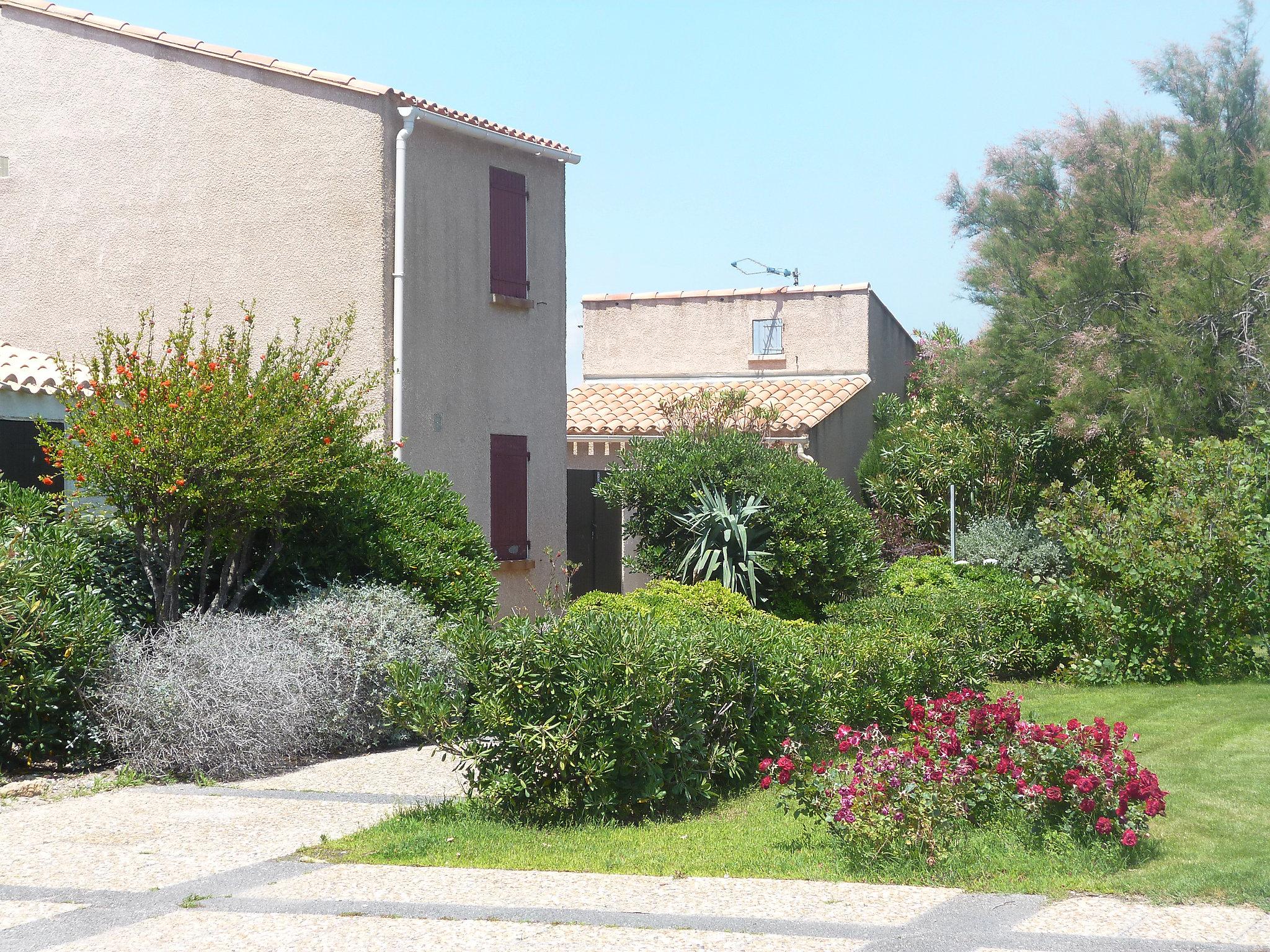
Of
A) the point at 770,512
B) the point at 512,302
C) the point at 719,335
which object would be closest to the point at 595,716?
the point at 770,512

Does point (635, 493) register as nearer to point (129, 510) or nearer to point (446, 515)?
point (446, 515)

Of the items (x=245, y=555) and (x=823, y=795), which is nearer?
(x=823, y=795)

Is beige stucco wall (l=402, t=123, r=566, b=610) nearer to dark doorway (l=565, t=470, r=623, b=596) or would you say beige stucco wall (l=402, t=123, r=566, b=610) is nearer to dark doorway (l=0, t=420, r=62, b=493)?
dark doorway (l=565, t=470, r=623, b=596)

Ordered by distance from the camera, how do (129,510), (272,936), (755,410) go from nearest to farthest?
1. (272,936)
2. (129,510)
3. (755,410)

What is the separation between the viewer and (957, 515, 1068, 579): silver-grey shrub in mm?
16875

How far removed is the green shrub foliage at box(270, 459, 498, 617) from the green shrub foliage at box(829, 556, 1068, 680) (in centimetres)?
346

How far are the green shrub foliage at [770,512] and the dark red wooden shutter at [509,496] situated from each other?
104cm

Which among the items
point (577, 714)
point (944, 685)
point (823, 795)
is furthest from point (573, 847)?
point (944, 685)

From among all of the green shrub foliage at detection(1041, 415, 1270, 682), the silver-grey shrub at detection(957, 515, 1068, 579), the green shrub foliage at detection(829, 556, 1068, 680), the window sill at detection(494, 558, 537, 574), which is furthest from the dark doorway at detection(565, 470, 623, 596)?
the green shrub foliage at detection(1041, 415, 1270, 682)

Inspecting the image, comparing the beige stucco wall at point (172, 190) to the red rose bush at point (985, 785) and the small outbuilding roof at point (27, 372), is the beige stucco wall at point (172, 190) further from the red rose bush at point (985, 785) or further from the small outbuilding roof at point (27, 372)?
the red rose bush at point (985, 785)

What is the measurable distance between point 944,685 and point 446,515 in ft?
15.7

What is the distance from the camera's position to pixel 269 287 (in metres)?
13.9

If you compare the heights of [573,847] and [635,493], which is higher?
[635,493]

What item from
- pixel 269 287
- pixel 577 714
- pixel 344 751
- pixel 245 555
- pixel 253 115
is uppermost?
pixel 253 115
